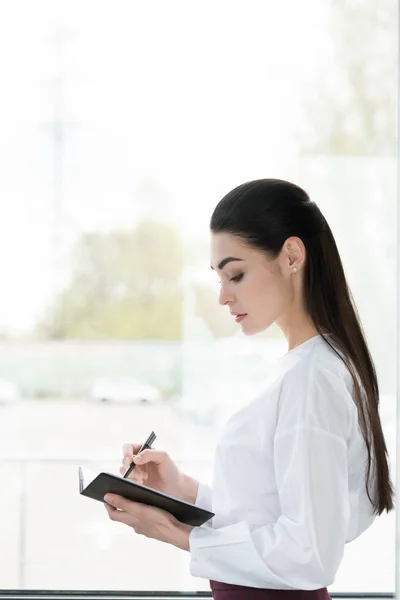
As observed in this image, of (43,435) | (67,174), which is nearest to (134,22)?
(67,174)

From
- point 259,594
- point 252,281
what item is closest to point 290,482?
point 259,594

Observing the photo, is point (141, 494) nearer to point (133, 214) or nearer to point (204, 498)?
point (204, 498)

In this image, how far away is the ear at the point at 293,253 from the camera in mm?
1293

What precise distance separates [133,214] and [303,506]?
4.09 ft

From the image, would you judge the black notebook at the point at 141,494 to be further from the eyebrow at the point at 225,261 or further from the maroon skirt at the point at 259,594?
the eyebrow at the point at 225,261

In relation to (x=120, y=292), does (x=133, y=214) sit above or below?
above

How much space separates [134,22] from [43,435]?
4.05 ft

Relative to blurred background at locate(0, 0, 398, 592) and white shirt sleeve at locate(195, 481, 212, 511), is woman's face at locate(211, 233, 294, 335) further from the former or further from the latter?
blurred background at locate(0, 0, 398, 592)

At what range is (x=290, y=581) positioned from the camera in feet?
3.90

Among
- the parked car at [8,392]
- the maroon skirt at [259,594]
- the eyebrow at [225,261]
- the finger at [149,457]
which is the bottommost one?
Result: the maroon skirt at [259,594]

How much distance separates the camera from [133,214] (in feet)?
7.25

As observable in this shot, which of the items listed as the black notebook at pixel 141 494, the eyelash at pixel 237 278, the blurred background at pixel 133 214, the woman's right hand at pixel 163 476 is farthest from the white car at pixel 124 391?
the eyelash at pixel 237 278

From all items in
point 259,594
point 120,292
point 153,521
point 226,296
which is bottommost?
point 259,594

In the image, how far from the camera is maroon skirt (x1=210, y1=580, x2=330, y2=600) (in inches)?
50.5
